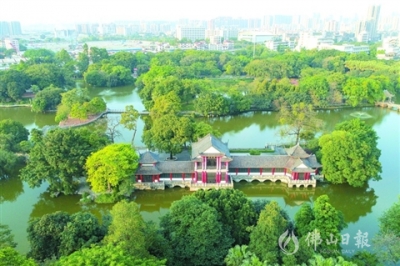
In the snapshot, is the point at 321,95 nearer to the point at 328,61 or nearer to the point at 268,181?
the point at 268,181

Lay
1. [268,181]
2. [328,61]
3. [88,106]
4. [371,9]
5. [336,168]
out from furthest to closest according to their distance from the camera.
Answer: [371,9]
[328,61]
[88,106]
[268,181]
[336,168]

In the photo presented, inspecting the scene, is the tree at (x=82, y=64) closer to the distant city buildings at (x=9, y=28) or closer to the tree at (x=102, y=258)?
the tree at (x=102, y=258)

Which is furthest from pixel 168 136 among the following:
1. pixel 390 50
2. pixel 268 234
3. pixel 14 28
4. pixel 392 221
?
pixel 14 28

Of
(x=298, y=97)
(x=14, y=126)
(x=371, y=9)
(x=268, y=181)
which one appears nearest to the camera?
(x=268, y=181)

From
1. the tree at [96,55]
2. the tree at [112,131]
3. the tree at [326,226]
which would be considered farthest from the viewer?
the tree at [96,55]

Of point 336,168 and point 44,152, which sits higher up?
point 44,152

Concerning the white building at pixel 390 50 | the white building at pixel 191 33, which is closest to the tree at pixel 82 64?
the white building at pixel 390 50

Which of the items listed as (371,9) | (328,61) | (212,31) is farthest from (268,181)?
(371,9)
